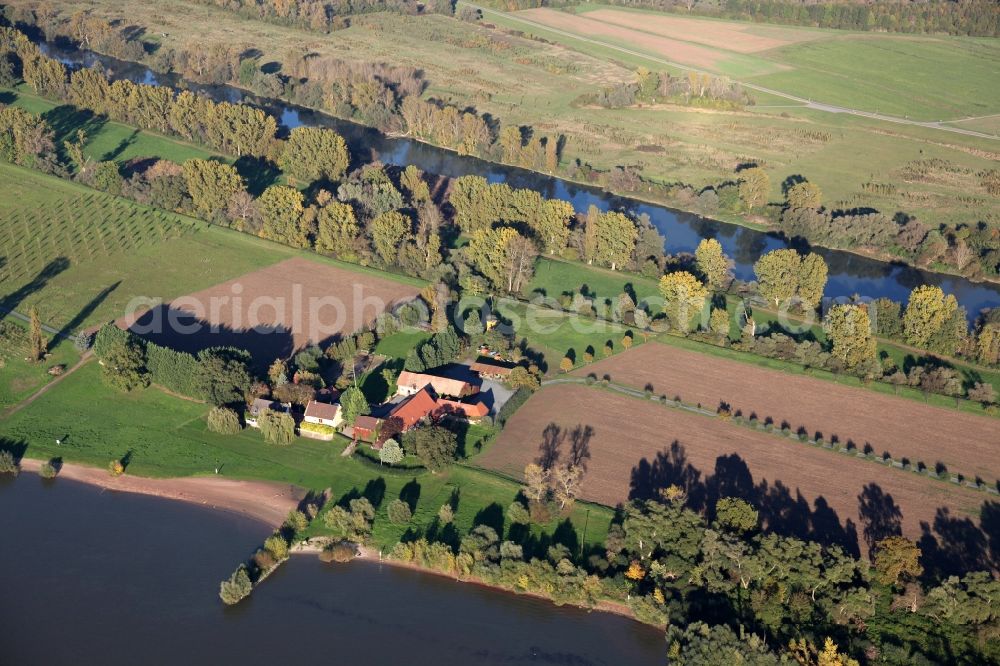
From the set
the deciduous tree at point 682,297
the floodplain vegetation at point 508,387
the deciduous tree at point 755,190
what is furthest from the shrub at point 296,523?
the deciduous tree at point 755,190

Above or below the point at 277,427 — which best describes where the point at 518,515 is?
below

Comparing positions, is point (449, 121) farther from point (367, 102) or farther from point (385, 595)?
point (385, 595)

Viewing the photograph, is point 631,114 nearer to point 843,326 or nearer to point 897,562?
point 843,326

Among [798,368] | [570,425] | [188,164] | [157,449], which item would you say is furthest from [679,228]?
[157,449]

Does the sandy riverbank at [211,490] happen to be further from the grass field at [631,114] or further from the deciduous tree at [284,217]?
the grass field at [631,114]

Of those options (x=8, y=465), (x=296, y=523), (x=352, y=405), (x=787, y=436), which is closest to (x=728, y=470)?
(x=787, y=436)

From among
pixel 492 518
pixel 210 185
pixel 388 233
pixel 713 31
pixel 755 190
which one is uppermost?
pixel 713 31

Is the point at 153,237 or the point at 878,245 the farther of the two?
the point at 878,245

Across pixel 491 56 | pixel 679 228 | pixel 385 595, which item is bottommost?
pixel 385 595
